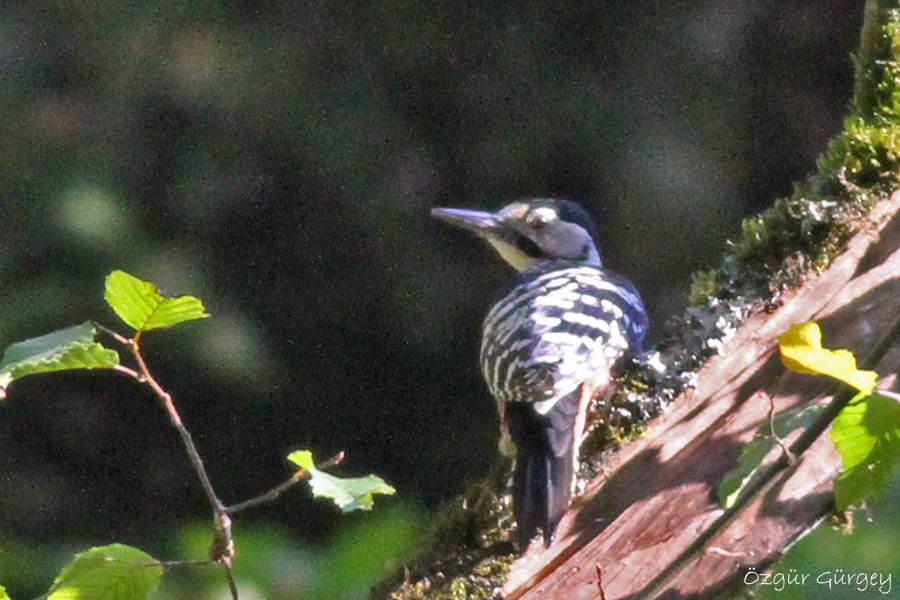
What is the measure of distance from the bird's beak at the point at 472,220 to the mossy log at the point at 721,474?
3.23ft

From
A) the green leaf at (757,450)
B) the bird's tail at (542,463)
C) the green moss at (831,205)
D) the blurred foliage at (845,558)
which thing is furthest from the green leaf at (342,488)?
the green moss at (831,205)

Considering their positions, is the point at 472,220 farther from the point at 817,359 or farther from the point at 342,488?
the point at 817,359

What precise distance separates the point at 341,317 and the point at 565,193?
0.65 meters

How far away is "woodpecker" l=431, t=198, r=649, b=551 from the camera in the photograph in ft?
6.71

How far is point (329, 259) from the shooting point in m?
3.64

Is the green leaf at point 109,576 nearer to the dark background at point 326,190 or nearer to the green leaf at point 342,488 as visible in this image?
the green leaf at point 342,488

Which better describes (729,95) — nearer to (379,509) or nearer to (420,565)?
(379,509)

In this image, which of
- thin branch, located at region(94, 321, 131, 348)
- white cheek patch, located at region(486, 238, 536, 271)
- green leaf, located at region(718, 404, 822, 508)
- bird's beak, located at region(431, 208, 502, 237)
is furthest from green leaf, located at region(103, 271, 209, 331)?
white cheek patch, located at region(486, 238, 536, 271)

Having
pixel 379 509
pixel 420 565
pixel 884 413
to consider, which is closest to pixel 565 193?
pixel 379 509

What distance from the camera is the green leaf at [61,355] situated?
1.33m

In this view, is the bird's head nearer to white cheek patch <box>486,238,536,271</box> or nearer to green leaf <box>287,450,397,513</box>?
white cheek patch <box>486,238,536,271</box>

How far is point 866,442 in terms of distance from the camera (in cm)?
130

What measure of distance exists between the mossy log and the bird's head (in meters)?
0.90

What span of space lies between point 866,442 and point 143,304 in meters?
0.69
